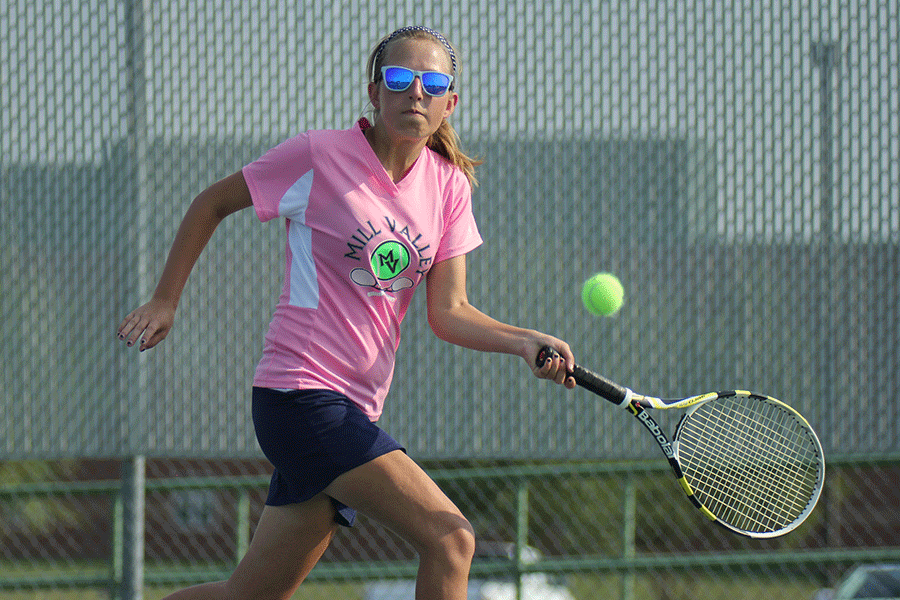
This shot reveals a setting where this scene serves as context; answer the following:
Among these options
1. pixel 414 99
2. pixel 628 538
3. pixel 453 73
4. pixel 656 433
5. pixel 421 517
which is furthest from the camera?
pixel 628 538

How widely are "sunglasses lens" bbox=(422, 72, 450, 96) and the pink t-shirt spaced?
8.4 inches

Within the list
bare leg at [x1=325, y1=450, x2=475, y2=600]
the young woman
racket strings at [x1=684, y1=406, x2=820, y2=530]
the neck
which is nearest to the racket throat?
racket strings at [x1=684, y1=406, x2=820, y2=530]

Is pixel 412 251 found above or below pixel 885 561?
above

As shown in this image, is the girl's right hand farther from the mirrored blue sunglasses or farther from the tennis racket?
the tennis racket

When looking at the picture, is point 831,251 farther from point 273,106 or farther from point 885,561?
point 273,106

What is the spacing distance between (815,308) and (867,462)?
0.66 metres

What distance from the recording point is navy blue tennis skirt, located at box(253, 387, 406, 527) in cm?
213

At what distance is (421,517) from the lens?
209 cm

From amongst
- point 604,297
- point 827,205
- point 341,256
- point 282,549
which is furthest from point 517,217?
point 282,549

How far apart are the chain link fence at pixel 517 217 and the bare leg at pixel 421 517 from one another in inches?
Result: 64.0

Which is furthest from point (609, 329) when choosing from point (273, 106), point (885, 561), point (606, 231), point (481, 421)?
point (273, 106)

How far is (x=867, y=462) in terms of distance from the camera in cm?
380

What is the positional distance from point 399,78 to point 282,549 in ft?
3.84

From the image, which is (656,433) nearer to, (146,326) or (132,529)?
→ (146,326)
